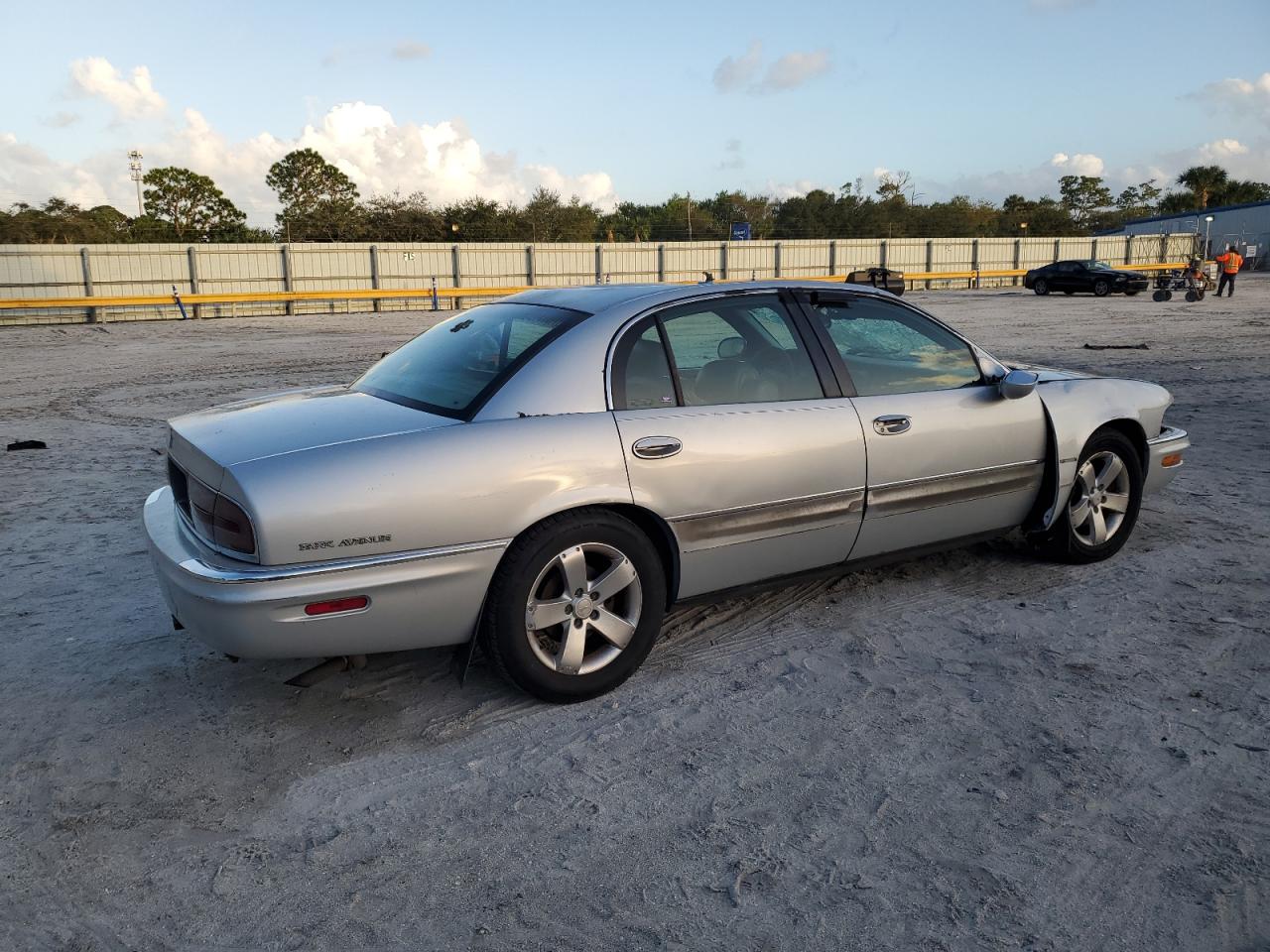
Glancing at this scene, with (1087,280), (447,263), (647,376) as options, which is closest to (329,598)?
(647,376)

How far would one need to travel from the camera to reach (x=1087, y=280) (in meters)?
33.8

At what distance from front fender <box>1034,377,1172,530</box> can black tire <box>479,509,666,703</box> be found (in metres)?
2.21

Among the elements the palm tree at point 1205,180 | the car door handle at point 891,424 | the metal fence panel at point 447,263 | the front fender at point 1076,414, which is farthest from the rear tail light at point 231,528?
the palm tree at point 1205,180

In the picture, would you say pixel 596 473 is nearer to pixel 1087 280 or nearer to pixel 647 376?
pixel 647 376

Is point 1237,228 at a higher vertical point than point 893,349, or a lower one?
higher

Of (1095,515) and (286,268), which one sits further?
(286,268)

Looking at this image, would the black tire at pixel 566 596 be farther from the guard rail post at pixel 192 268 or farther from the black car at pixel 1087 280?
the black car at pixel 1087 280

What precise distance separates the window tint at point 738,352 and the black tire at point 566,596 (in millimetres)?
657

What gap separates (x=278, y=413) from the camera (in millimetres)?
3801

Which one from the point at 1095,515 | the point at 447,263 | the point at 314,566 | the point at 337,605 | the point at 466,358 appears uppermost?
the point at 447,263

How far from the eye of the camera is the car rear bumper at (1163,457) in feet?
17.1

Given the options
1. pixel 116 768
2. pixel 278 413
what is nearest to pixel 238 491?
pixel 278 413

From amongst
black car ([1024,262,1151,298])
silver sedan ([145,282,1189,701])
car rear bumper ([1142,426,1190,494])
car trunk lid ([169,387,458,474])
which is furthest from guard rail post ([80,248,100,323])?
car rear bumper ([1142,426,1190,494])

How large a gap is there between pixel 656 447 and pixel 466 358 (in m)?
0.92
